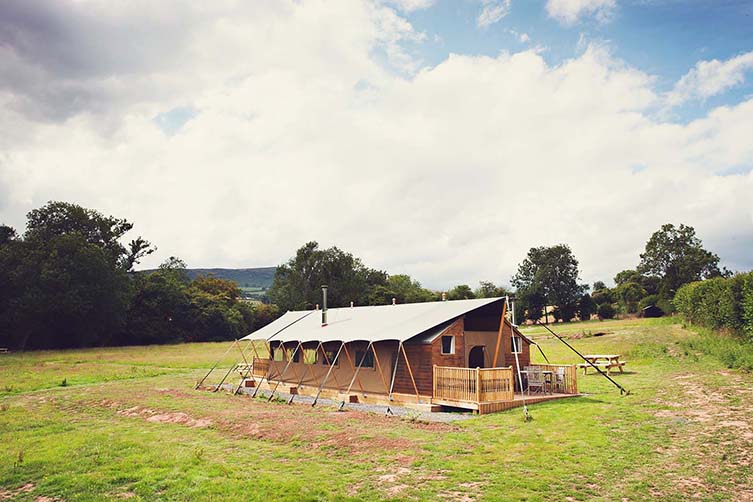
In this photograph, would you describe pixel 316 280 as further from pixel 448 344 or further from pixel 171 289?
pixel 448 344

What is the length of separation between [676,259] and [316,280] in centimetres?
4282

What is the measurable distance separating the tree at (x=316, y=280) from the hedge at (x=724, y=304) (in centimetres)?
4092

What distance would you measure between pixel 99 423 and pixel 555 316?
59.5 metres

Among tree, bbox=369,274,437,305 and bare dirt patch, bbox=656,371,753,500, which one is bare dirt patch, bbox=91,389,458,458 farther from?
tree, bbox=369,274,437,305

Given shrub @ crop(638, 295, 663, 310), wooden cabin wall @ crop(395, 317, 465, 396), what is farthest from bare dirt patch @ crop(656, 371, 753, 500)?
shrub @ crop(638, 295, 663, 310)

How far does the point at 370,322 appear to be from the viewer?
22.5 meters

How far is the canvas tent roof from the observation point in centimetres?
1883

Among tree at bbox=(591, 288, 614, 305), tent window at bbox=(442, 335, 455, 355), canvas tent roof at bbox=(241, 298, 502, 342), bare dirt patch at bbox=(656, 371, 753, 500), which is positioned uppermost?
tree at bbox=(591, 288, 614, 305)

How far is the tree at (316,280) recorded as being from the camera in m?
65.8

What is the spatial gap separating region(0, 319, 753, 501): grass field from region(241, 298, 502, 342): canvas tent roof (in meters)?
3.62

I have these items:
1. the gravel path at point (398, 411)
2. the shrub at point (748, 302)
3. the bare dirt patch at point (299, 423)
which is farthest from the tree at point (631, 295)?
the bare dirt patch at point (299, 423)

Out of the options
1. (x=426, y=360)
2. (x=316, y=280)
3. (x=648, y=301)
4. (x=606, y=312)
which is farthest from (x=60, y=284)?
(x=648, y=301)

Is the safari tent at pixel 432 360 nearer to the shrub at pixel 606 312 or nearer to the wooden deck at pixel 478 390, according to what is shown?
the wooden deck at pixel 478 390

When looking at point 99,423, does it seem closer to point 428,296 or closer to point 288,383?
point 288,383
